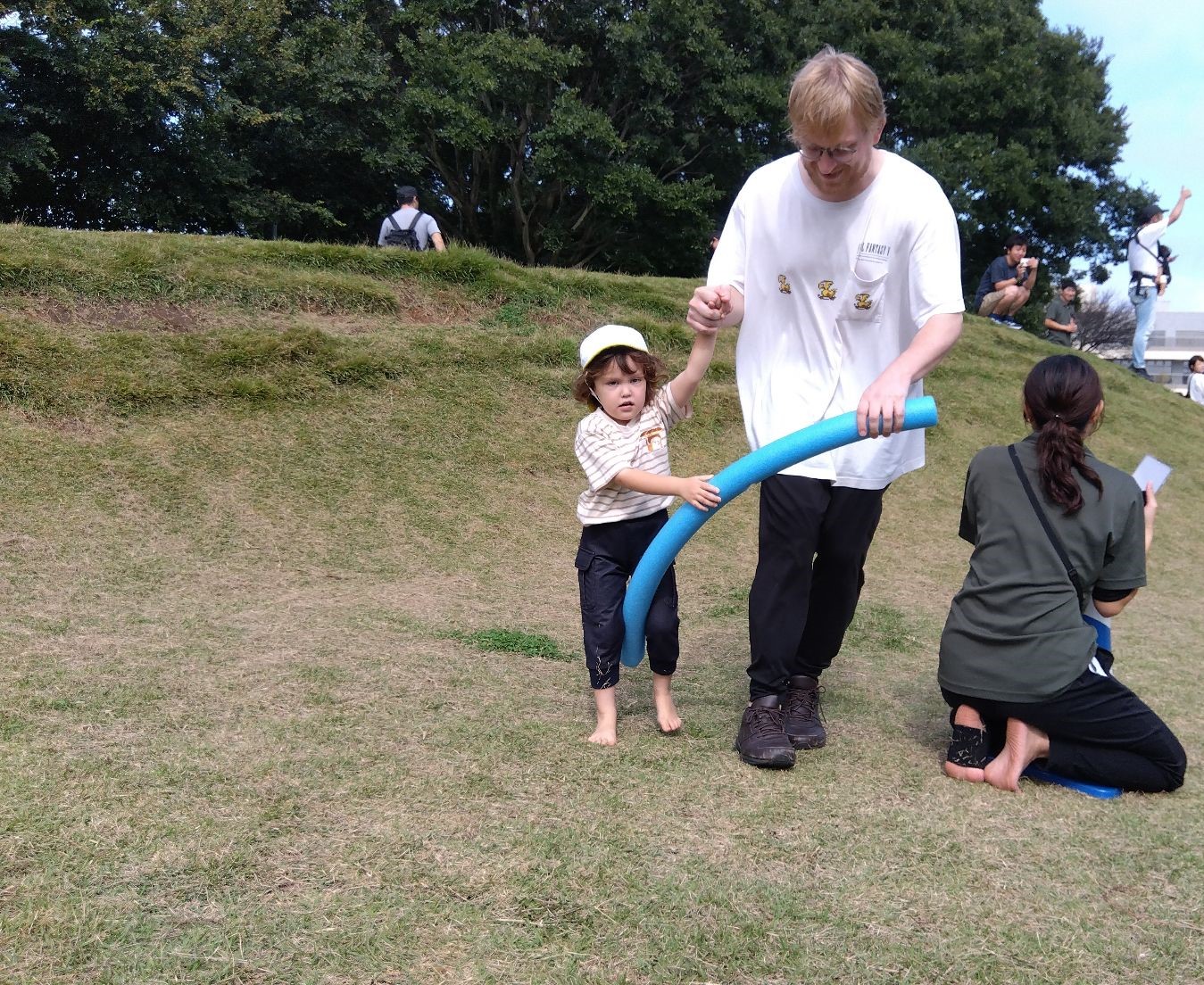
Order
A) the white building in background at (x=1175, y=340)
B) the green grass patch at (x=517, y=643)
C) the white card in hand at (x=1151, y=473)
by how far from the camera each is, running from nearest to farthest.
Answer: the white card in hand at (x=1151, y=473) < the green grass patch at (x=517, y=643) < the white building in background at (x=1175, y=340)

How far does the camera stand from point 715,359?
32.1ft

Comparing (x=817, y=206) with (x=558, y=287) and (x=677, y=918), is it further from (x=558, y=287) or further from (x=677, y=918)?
(x=558, y=287)

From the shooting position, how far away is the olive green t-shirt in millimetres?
2988

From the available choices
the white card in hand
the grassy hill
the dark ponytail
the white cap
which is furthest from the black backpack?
the dark ponytail

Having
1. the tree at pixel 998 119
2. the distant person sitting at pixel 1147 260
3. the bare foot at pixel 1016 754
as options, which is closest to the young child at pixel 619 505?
the bare foot at pixel 1016 754

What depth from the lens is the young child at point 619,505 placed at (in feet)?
10.6

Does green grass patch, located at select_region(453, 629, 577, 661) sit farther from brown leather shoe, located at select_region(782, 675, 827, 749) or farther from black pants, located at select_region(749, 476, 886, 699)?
black pants, located at select_region(749, 476, 886, 699)

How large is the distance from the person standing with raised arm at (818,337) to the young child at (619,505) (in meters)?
0.23

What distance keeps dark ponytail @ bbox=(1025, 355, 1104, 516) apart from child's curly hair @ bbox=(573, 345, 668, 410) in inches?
44.6

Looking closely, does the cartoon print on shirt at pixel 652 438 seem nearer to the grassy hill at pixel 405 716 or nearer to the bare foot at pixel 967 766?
the grassy hill at pixel 405 716

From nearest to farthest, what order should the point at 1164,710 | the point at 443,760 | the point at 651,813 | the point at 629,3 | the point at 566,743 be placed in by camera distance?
the point at 651,813
the point at 443,760
the point at 566,743
the point at 1164,710
the point at 629,3

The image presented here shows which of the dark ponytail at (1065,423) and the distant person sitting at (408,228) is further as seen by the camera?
the distant person sitting at (408,228)

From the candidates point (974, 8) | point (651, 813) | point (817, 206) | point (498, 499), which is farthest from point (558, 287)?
point (974, 8)

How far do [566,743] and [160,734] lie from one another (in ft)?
3.75
